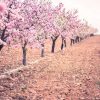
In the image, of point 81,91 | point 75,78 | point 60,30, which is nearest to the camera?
point 81,91

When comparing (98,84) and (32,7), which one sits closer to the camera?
(98,84)

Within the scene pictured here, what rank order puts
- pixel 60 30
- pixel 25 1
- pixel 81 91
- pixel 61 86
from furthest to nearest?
pixel 60 30 < pixel 25 1 < pixel 61 86 < pixel 81 91

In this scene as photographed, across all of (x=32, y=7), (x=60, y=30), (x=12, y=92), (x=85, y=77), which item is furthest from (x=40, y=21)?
(x=60, y=30)

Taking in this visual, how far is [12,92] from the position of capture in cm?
2083

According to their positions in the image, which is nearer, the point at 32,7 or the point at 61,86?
the point at 61,86

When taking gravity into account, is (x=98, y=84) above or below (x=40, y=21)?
below

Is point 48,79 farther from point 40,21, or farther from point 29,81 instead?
point 40,21

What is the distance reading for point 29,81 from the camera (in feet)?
82.1

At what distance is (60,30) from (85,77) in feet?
108

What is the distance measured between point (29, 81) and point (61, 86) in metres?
2.86

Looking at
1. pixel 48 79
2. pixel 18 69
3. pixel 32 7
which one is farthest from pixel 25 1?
pixel 48 79

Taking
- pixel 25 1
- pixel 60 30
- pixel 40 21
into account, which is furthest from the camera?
pixel 60 30

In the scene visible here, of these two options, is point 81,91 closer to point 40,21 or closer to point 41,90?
point 41,90

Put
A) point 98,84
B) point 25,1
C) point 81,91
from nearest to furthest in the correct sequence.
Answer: point 81,91 < point 98,84 < point 25,1
